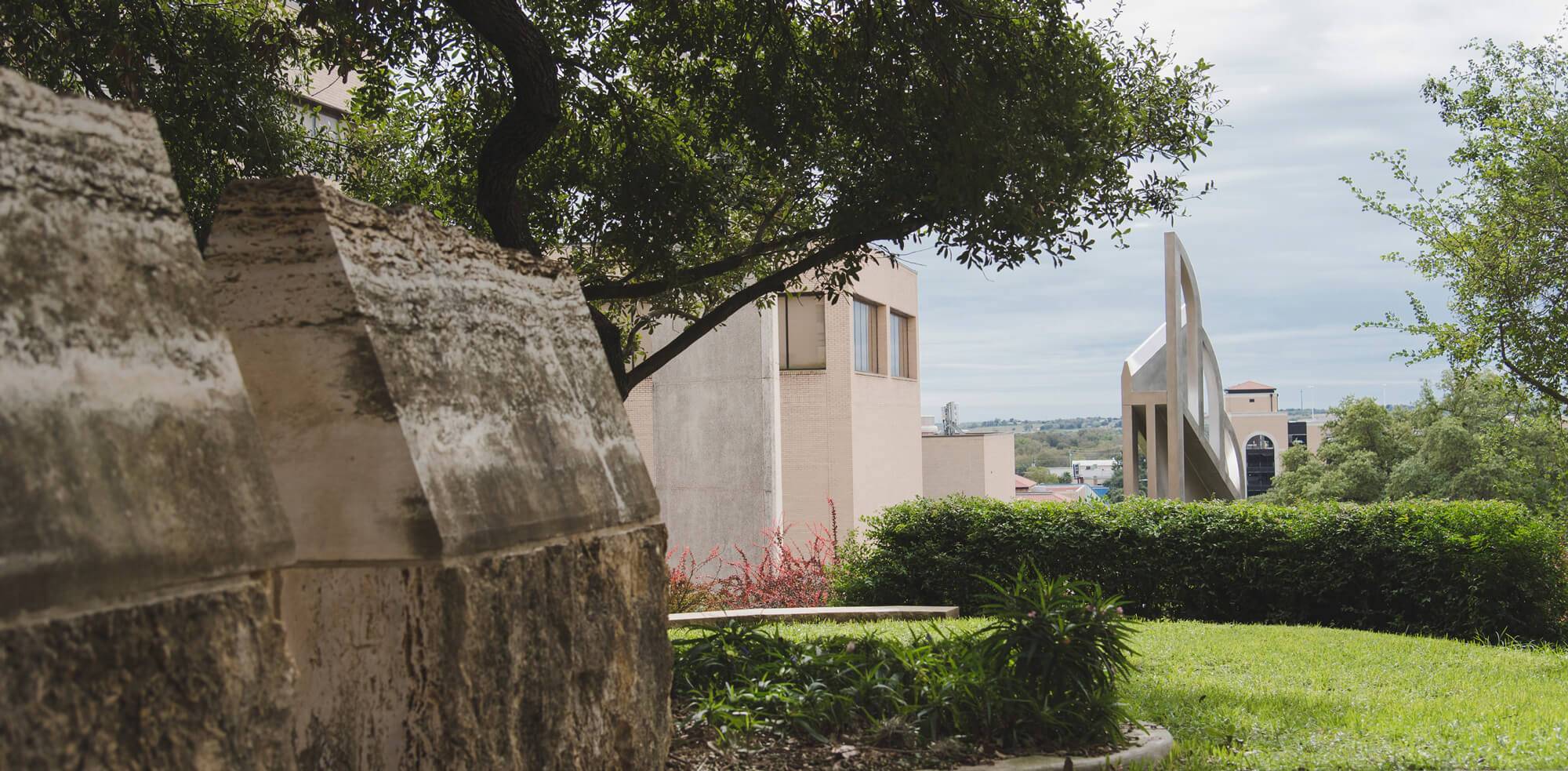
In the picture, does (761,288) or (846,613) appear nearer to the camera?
(761,288)

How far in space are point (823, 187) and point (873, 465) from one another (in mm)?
19233

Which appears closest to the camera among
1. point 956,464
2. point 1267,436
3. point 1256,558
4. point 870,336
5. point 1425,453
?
point 1256,558

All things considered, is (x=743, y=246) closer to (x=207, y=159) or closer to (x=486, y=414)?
(x=207, y=159)

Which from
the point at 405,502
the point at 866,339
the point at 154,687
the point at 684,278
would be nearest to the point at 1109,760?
the point at 405,502

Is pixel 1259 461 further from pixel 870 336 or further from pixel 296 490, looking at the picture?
pixel 296 490

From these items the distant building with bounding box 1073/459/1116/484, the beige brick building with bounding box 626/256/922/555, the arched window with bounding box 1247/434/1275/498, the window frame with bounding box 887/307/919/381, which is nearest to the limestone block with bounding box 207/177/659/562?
the beige brick building with bounding box 626/256/922/555

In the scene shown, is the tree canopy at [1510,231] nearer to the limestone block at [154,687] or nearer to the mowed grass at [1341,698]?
the mowed grass at [1341,698]

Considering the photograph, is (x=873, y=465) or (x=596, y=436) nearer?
(x=596, y=436)

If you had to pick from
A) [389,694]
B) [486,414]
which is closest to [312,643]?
[389,694]

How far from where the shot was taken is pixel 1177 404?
24.5 metres

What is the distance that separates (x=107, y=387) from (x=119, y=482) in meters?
0.21

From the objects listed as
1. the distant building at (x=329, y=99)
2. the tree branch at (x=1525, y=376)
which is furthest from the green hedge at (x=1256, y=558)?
the distant building at (x=329, y=99)

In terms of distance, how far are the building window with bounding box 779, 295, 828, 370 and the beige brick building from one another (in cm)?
2

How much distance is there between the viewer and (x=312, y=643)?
3.51m
